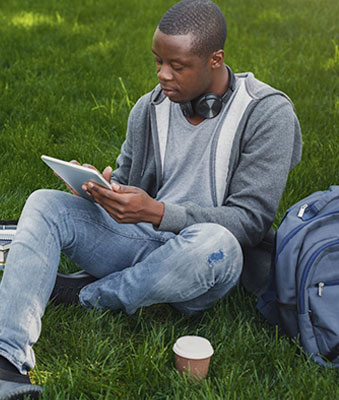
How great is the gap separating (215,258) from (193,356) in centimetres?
37

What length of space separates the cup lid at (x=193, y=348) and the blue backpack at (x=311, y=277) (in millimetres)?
375

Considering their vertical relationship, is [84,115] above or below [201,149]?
below

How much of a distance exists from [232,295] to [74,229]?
782 millimetres

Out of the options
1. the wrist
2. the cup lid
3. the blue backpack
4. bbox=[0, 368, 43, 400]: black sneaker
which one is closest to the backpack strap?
the blue backpack

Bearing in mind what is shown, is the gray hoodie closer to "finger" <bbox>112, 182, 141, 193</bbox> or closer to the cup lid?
"finger" <bbox>112, 182, 141, 193</bbox>

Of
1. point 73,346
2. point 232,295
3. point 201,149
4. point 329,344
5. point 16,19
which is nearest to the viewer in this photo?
point 329,344

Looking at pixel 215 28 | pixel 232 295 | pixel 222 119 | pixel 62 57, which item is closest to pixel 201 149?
pixel 222 119

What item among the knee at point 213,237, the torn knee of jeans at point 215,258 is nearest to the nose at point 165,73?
the knee at point 213,237

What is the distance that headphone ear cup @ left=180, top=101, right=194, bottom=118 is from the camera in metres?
2.69

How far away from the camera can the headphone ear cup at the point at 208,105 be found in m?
2.64

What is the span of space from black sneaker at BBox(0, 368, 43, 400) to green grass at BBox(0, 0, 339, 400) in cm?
8

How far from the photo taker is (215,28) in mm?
2586

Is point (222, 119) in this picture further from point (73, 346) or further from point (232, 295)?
point (73, 346)

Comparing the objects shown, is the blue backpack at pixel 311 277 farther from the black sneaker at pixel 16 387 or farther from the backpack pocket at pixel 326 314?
the black sneaker at pixel 16 387
